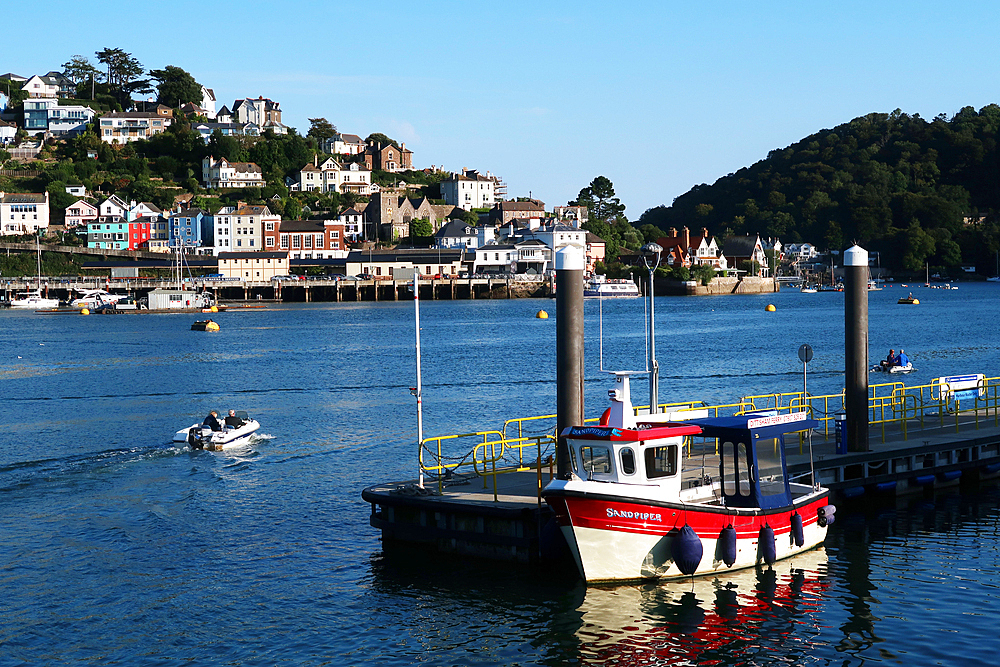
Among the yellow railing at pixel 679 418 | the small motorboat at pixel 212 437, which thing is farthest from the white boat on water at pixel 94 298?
the yellow railing at pixel 679 418

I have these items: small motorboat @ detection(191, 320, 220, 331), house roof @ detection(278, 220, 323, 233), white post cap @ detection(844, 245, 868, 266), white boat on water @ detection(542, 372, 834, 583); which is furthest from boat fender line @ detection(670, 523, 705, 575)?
house roof @ detection(278, 220, 323, 233)

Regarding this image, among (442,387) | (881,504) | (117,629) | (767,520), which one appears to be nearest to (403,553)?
(117,629)

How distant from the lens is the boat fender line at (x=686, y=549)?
21609 mm

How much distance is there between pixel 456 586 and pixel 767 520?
6984mm

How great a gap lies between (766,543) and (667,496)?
3188 millimetres

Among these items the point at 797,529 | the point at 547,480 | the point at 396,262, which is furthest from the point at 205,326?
the point at 797,529

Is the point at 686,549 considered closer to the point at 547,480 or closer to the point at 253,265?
the point at 547,480

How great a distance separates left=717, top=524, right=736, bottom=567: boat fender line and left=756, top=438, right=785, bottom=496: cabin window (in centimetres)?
134

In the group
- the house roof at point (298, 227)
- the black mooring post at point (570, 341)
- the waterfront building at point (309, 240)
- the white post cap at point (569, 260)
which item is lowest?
the black mooring post at point (570, 341)

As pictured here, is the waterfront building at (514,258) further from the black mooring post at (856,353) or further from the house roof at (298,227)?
the black mooring post at (856,353)

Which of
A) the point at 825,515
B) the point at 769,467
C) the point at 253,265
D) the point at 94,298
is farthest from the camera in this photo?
the point at 253,265

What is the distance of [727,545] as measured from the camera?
73.0 feet

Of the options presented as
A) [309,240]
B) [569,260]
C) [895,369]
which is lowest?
[895,369]

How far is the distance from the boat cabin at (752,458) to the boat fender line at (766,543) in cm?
55
